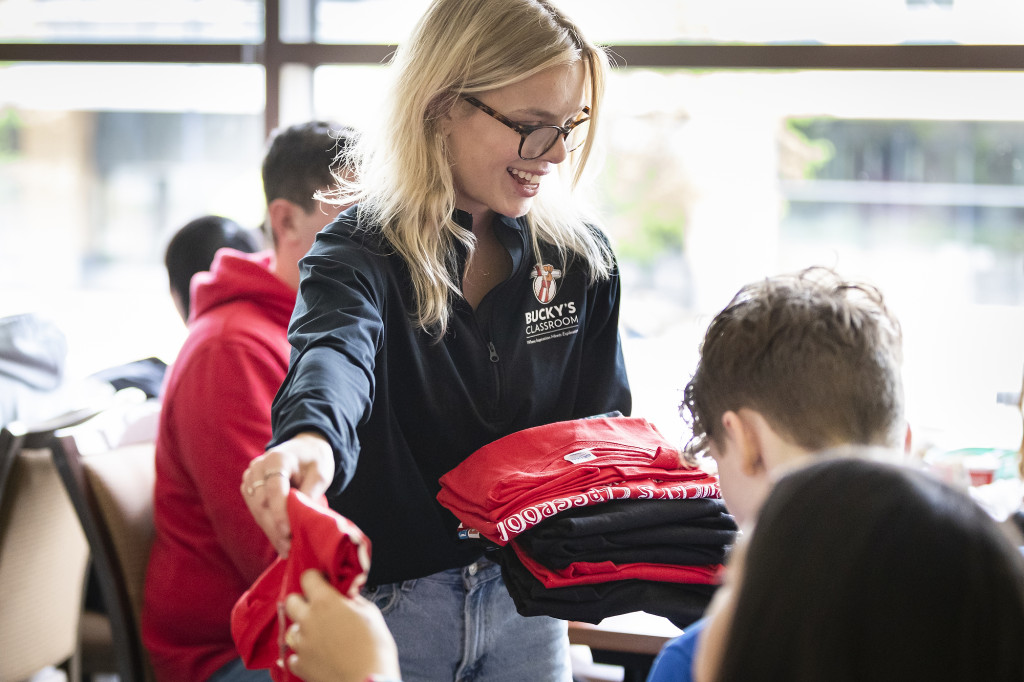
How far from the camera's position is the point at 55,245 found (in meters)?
3.96

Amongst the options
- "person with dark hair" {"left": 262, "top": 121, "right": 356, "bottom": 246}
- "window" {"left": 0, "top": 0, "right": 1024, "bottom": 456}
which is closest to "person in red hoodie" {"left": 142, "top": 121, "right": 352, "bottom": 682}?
"person with dark hair" {"left": 262, "top": 121, "right": 356, "bottom": 246}

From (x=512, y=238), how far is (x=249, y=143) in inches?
93.5

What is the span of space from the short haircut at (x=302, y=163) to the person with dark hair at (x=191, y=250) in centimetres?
68

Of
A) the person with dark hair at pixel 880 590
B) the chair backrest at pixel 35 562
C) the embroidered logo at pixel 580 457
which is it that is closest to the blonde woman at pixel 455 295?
the embroidered logo at pixel 580 457

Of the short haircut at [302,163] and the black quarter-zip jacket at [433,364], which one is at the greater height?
the short haircut at [302,163]

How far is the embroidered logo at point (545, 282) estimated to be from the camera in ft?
5.07

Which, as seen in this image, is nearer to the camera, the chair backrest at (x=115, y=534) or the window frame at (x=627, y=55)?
the chair backrest at (x=115, y=534)

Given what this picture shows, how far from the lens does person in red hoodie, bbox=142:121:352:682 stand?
1.75 m

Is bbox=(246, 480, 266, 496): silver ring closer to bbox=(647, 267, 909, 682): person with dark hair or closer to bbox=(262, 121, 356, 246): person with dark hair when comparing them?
bbox=(647, 267, 909, 682): person with dark hair

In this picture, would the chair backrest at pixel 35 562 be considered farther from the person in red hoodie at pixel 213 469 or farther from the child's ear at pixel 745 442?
the child's ear at pixel 745 442

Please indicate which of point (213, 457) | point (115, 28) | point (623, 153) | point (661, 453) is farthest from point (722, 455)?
point (115, 28)

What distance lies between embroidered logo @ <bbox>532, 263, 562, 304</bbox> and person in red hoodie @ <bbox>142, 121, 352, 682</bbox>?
0.59 meters

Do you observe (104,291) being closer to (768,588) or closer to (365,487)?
(365,487)

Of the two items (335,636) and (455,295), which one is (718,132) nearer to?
(455,295)
